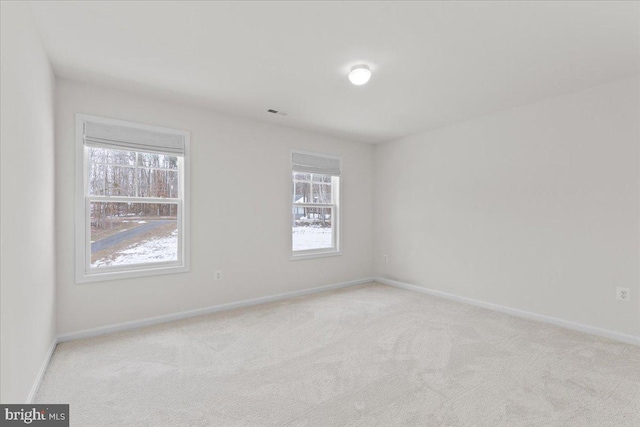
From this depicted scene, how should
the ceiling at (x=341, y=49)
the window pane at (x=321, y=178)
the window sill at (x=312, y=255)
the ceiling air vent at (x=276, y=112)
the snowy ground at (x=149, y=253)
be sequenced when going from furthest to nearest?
1. the window pane at (x=321, y=178)
2. the window sill at (x=312, y=255)
3. the ceiling air vent at (x=276, y=112)
4. the snowy ground at (x=149, y=253)
5. the ceiling at (x=341, y=49)

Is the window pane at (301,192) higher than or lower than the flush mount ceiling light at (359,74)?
lower

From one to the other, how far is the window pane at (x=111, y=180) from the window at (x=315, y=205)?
6.57 feet

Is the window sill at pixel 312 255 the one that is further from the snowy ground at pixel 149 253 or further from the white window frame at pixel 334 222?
the snowy ground at pixel 149 253

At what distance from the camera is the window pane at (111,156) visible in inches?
122

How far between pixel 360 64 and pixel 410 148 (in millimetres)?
2458

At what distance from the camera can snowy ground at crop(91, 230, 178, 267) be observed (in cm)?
324

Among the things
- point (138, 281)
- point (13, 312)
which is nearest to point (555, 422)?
point (13, 312)

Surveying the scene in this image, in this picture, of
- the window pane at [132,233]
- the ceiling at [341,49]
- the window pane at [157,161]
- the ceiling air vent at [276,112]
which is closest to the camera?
the ceiling at [341,49]

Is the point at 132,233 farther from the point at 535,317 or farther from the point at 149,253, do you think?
the point at 535,317

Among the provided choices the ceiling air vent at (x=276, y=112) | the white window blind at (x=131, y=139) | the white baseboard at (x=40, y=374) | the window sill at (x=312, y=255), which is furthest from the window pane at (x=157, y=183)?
the window sill at (x=312, y=255)

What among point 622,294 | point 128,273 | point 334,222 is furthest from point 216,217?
point 622,294

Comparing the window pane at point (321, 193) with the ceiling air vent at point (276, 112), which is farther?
the window pane at point (321, 193)

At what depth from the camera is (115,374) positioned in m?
2.29

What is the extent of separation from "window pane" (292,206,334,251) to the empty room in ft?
0.13
